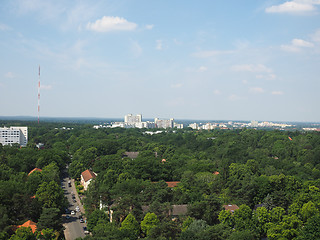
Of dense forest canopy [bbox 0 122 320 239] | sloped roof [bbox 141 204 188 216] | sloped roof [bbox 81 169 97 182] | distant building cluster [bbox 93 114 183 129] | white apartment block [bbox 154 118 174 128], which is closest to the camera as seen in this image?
dense forest canopy [bbox 0 122 320 239]

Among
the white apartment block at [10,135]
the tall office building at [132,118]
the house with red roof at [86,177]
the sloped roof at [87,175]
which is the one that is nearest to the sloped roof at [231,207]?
the house with red roof at [86,177]

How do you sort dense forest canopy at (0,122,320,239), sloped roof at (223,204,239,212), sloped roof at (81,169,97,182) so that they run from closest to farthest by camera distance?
dense forest canopy at (0,122,320,239), sloped roof at (223,204,239,212), sloped roof at (81,169,97,182)

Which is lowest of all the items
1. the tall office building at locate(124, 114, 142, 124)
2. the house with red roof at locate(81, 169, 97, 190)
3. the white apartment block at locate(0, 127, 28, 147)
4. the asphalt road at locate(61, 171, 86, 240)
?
the asphalt road at locate(61, 171, 86, 240)

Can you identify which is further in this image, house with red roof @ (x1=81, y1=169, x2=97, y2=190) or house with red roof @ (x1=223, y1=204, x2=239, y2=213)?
house with red roof @ (x1=81, y1=169, x2=97, y2=190)

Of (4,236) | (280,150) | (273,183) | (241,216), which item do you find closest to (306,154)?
(280,150)

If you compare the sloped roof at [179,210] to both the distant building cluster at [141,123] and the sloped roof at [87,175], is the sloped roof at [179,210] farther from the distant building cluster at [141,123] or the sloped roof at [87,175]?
the distant building cluster at [141,123]

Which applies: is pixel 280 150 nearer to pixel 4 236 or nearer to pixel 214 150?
pixel 214 150

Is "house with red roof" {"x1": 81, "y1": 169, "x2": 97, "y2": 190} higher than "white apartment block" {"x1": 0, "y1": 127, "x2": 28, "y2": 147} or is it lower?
lower

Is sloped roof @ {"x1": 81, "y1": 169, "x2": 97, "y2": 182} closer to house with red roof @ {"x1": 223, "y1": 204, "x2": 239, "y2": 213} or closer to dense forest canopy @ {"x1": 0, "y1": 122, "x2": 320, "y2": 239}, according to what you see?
dense forest canopy @ {"x1": 0, "y1": 122, "x2": 320, "y2": 239}

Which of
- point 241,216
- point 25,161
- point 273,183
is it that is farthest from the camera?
point 25,161

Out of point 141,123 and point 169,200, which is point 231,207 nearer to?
point 169,200

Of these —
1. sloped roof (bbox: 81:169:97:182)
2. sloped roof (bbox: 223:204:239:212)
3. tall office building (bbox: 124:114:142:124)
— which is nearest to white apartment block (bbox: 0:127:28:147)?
sloped roof (bbox: 81:169:97:182)
